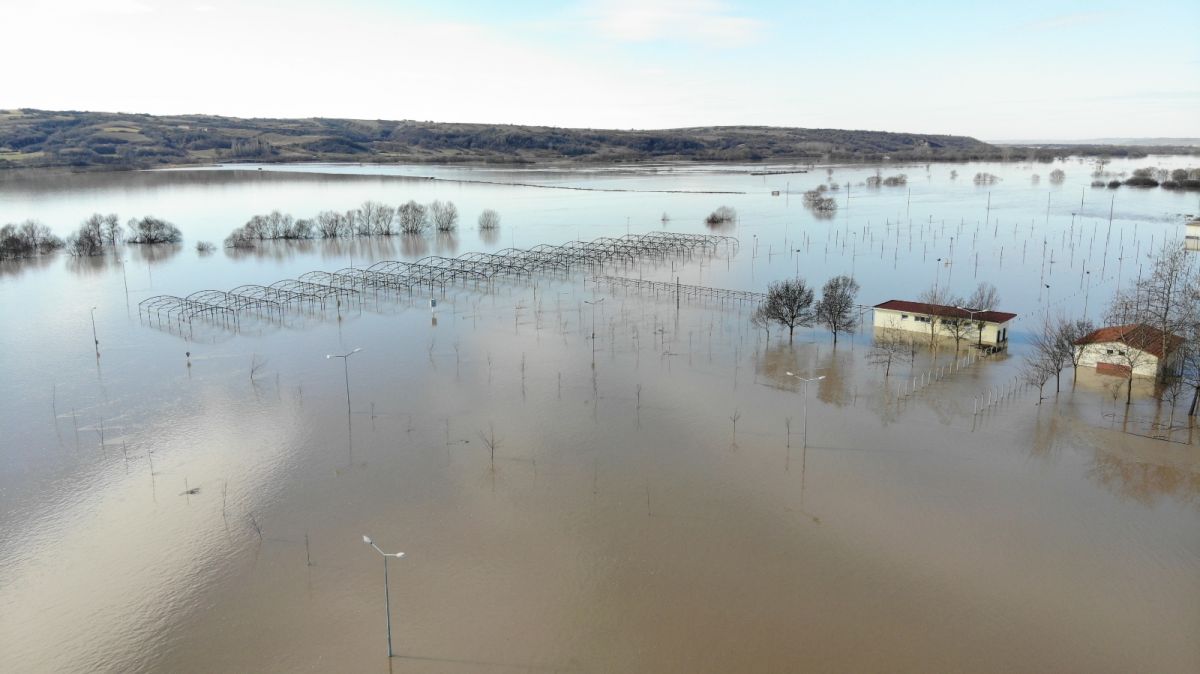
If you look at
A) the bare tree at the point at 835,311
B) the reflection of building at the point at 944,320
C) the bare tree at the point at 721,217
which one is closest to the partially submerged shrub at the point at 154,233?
the bare tree at the point at 721,217

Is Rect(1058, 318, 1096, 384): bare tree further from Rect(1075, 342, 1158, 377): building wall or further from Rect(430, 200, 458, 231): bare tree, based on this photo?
Rect(430, 200, 458, 231): bare tree

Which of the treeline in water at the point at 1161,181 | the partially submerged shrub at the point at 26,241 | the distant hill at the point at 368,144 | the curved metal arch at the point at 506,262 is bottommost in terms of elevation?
the curved metal arch at the point at 506,262

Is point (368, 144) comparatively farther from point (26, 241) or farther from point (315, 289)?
point (315, 289)

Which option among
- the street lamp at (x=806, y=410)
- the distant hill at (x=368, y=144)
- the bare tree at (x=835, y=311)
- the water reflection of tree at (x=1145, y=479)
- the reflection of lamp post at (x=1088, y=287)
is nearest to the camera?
the water reflection of tree at (x=1145, y=479)

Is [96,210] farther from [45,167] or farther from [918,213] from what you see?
[918,213]

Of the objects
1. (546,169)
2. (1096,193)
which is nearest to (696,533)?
(1096,193)

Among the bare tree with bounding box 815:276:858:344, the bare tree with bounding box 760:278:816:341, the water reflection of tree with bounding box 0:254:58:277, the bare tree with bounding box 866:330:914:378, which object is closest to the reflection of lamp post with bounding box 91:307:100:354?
the water reflection of tree with bounding box 0:254:58:277

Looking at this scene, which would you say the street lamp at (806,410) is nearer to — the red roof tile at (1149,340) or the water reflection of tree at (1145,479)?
the water reflection of tree at (1145,479)
